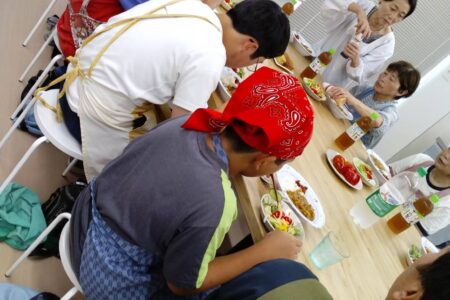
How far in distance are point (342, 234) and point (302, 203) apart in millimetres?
244

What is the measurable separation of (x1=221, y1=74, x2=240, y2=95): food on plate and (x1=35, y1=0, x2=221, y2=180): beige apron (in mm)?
398

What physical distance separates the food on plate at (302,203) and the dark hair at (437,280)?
663mm

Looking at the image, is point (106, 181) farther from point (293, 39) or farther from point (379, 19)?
point (379, 19)

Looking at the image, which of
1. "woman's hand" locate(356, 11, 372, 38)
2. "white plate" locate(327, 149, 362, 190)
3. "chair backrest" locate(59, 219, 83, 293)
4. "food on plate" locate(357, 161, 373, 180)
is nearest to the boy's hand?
"chair backrest" locate(59, 219, 83, 293)

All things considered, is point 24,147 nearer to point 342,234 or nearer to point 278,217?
point 278,217

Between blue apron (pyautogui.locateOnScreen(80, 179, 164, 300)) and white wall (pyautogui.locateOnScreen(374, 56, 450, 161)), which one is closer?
blue apron (pyautogui.locateOnScreen(80, 179, 164, 300))

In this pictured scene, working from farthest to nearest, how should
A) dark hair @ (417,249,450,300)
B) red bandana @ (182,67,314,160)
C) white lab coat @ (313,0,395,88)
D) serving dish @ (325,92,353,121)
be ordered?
1. white lab coat @ (313,0,395,88)
2. serving dish @ (325,92,353,121)
3. red bandana @ (182,67,314,160)
4. dark hair @ (417,249,450,300)

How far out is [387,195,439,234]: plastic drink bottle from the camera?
1685 mm

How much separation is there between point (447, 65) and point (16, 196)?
4.07m

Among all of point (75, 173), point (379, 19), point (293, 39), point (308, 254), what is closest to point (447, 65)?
point (379, 19)

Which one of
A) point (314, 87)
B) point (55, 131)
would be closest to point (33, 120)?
point (55, 131)

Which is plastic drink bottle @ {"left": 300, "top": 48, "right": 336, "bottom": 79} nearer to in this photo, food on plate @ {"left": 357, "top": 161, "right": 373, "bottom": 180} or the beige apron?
Answer: food on plate @ {"left": 357, "top": 161, "right": 373, "bottom": 180}

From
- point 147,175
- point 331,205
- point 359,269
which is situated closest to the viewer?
point 147,175

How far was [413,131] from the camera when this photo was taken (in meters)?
4.05
